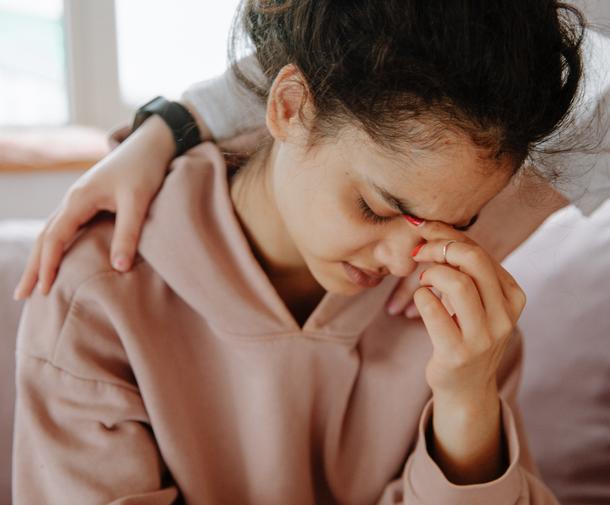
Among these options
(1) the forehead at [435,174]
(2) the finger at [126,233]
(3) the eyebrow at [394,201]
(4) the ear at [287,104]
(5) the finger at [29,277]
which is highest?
(4) the ear at [287,104]

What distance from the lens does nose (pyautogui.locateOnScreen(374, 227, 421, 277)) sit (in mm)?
751

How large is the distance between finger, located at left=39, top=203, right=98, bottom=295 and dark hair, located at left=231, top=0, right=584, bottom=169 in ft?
0.99

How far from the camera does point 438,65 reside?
62 centimetres

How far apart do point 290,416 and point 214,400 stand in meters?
0.10

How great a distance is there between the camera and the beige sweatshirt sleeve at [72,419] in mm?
768

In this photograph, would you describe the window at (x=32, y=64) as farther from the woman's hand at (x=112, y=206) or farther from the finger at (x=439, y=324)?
the finger at (x=439, y=324)

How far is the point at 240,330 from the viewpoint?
0.87m

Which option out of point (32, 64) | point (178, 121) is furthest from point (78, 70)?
point (178, 121)

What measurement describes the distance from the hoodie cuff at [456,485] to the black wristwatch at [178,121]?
464 millimetres

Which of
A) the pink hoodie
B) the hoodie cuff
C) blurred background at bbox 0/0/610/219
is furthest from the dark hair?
blurred background at bbox 0/0/610/219

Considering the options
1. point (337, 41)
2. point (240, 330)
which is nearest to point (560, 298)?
point (240, 330)

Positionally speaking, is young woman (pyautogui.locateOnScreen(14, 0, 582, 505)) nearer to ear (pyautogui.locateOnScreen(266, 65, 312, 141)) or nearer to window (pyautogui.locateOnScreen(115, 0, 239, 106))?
ear (pyautogui.locateOnScreen(266, 65, 312, 141))

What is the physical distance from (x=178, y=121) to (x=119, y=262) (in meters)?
0.24

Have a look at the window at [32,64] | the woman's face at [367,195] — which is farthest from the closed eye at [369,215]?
the window at [32,64]
